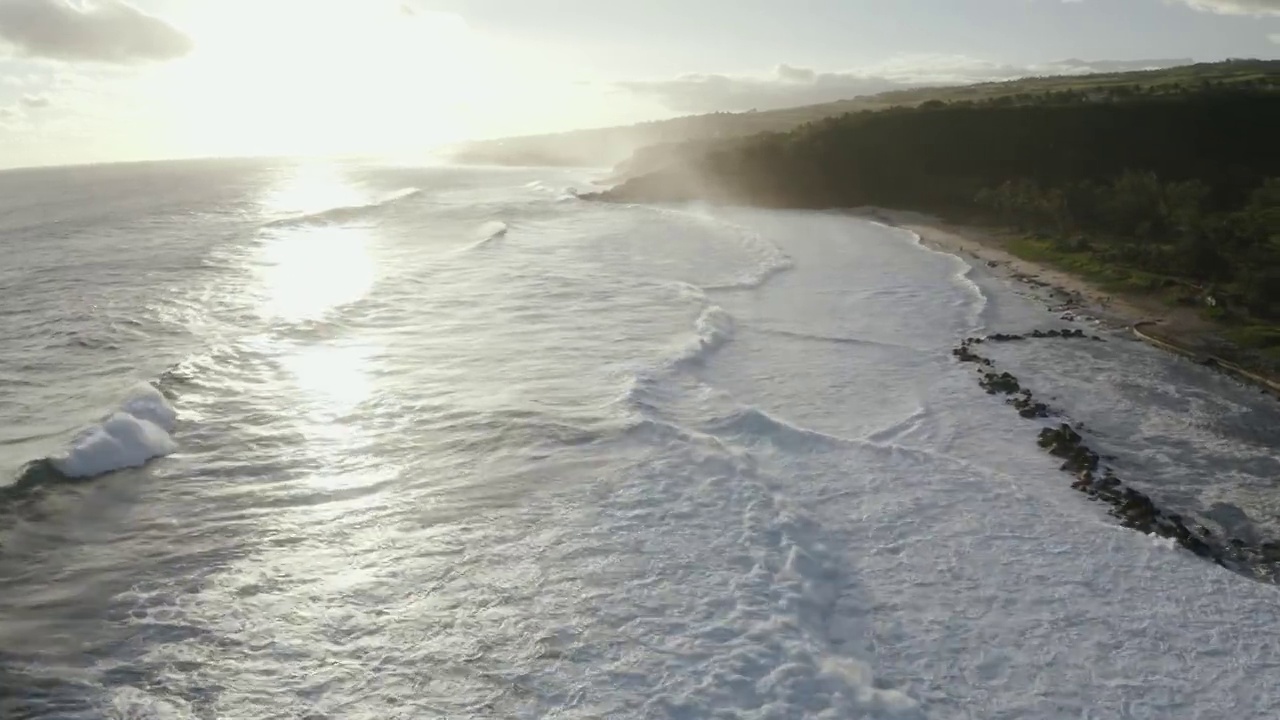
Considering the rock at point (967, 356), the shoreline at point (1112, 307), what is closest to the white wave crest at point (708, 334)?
the rock at point (967, 356)

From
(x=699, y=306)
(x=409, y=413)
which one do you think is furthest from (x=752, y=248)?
(x=409, y=413)

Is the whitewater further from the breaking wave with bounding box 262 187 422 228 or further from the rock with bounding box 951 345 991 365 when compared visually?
the breaking wave with bounding box 262 187 422 228

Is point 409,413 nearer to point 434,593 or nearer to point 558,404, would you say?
point 558,404

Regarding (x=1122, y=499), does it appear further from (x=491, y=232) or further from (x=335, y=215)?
(x=335, y=215)

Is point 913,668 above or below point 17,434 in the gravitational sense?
below

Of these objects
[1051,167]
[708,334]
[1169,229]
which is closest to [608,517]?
[708,334]

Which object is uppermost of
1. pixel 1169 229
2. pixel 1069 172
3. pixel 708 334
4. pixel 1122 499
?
pixel 1069 172
